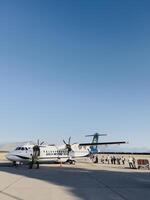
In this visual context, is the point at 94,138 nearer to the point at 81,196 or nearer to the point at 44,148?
the point at 44,148

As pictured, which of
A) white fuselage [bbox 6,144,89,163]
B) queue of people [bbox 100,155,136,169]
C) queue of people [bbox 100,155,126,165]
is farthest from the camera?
queue of people [bbox 100,155,126,165]

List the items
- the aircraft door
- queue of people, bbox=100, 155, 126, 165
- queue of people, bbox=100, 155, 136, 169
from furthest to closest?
queue of people, bbox=100, 155, 126, 165, the aircraft door, queue of people, bbox=100, 155, 136, 169

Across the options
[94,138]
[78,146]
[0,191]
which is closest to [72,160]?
[78,146]

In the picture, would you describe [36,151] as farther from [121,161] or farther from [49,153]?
[121,161]

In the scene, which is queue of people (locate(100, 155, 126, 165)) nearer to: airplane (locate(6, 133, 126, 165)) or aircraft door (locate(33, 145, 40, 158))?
airplane (locate(6, 133, 126, 165))

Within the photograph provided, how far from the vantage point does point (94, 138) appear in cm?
8700

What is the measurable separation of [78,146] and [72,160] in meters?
3.77

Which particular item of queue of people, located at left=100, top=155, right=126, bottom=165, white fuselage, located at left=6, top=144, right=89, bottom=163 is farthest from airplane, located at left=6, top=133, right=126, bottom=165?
queue of people, located at left=100, top=155, right=126, bottom=165

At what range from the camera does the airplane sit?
53375 millimetres

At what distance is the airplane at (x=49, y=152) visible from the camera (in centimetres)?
5338

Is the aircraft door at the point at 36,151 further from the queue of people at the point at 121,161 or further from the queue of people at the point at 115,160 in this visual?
the queue of people at the point at 115,160

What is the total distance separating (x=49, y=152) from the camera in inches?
2235

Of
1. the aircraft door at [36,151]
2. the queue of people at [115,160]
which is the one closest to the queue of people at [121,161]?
the queue of people at [115,160]

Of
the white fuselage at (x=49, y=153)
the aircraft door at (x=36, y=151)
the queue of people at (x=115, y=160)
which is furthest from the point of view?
the queue of people at (x=115, y=160)
